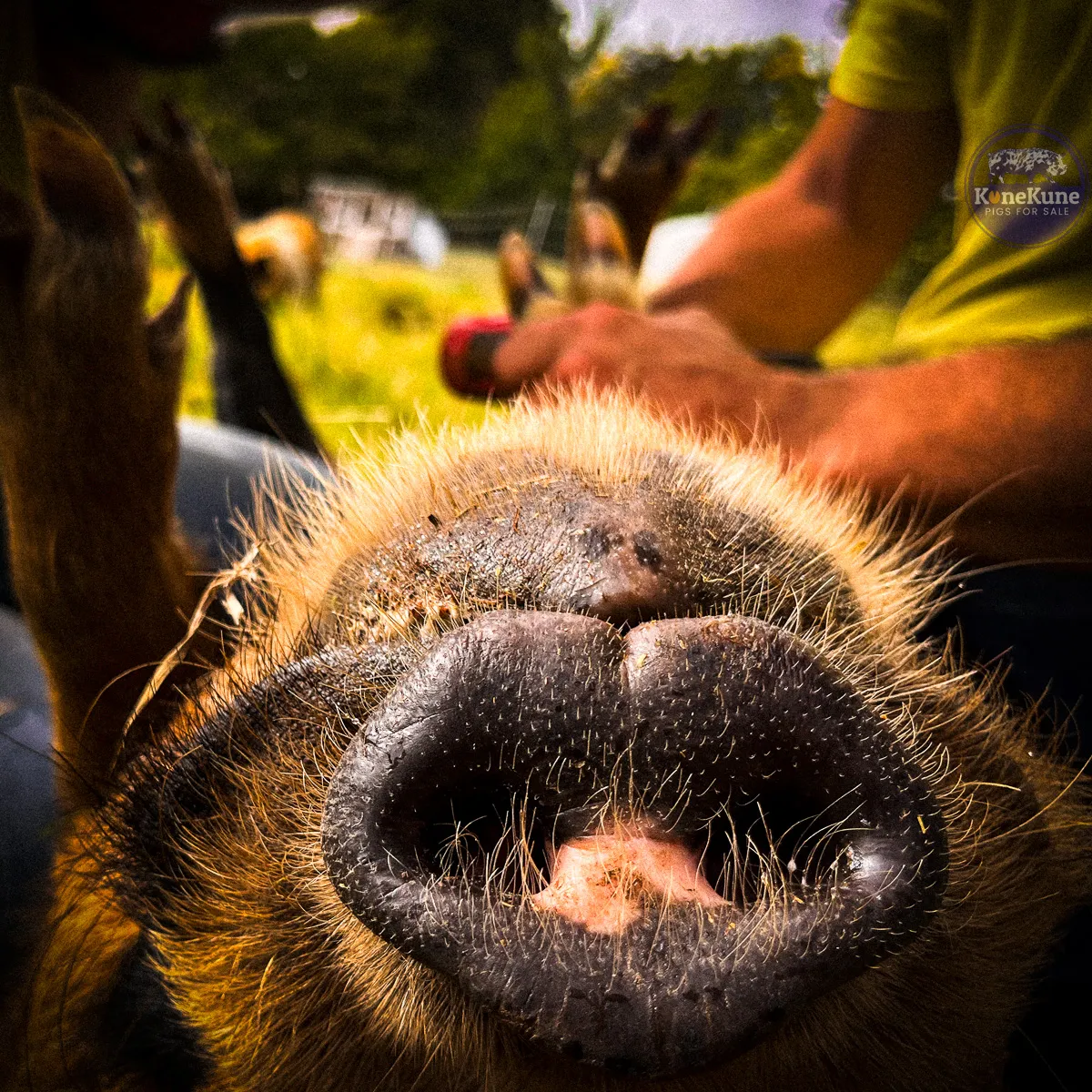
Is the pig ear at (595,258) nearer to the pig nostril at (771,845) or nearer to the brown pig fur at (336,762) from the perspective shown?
the brown pig fur at (336,762)

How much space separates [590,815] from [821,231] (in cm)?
115

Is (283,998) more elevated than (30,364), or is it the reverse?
(30,364)

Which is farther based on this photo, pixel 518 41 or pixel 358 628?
pixel 518 41

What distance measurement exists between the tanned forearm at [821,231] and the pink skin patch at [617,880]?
68 cm

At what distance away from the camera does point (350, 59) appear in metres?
1.72

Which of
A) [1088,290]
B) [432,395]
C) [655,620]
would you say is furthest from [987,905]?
[432,395]

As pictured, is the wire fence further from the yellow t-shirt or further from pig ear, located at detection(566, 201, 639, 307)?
the yellow t-shirt

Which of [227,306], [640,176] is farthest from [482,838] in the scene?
[640,176]

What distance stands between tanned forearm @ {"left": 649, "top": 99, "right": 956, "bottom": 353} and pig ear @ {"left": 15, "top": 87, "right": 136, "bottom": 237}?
796 millimetres

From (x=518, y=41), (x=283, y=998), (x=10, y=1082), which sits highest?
(x=518, y=41)

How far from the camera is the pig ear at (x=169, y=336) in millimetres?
1116

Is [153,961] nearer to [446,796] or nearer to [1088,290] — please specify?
[446,796]

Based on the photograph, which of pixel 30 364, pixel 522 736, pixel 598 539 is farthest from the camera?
pixel 30 364

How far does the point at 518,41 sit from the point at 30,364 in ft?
2.93
